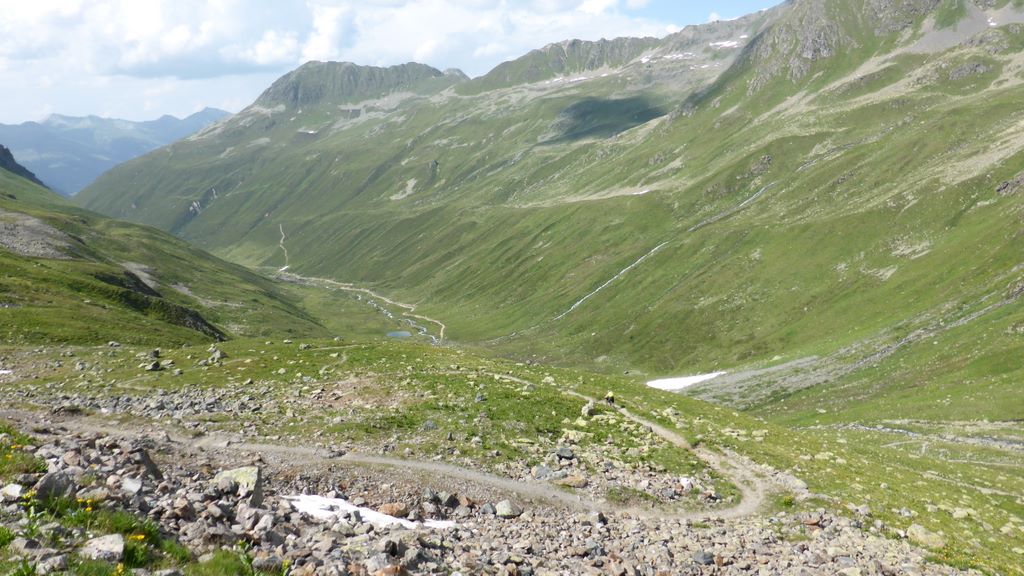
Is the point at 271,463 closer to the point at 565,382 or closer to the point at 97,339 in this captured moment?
the point at 565,382

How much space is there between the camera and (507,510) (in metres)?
24.5

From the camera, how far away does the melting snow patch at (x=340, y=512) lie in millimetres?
20806

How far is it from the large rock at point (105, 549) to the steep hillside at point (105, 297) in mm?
59198

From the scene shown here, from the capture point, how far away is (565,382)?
49.2 metres

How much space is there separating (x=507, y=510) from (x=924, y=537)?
18724mm

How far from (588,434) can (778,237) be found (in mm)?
155359

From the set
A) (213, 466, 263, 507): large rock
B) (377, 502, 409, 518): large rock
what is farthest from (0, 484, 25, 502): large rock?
(377, 502, 409, 518): large rock

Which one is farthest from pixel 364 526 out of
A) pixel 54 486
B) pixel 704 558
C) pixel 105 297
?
pixel 105 297

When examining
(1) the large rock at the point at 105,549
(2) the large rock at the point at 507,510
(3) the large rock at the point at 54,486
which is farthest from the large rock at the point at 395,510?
(1) the large rock at the point at 105,549

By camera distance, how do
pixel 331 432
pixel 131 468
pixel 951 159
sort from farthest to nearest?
pixel 951 159 → pixel 331 432 → pixel 131 468

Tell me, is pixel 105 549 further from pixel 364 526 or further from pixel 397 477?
pixel 397 477

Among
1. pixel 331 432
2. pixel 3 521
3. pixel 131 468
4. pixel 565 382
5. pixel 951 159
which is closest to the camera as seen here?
pixel 3 521

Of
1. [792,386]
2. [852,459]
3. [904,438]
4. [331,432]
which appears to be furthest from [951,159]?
[331,432]

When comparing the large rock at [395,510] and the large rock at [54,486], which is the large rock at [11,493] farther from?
the large rock at [395,510]
